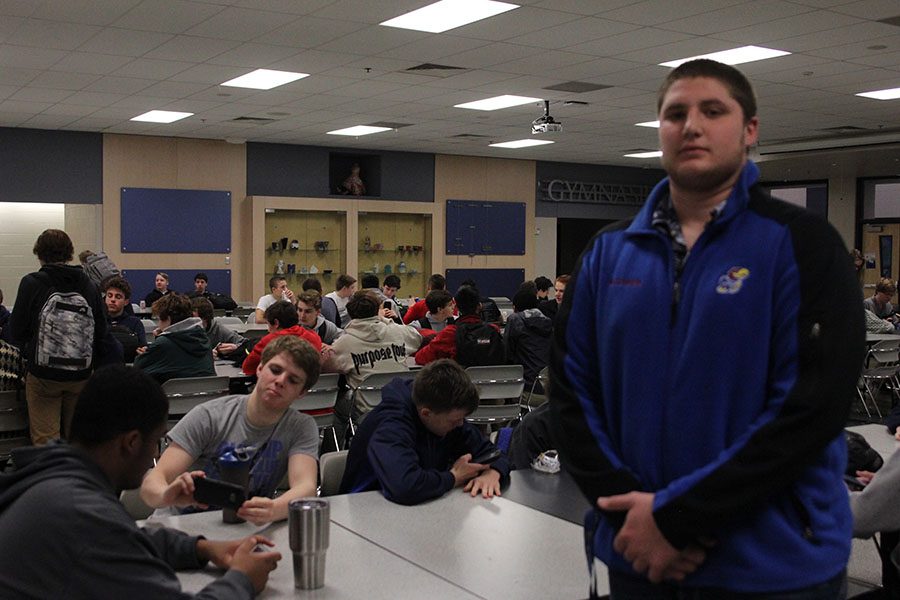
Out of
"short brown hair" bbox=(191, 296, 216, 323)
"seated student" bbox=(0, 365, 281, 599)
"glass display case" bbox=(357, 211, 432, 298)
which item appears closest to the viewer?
"seated student" bbox=(0, 365, 281, 599)

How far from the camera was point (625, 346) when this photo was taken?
155 cm

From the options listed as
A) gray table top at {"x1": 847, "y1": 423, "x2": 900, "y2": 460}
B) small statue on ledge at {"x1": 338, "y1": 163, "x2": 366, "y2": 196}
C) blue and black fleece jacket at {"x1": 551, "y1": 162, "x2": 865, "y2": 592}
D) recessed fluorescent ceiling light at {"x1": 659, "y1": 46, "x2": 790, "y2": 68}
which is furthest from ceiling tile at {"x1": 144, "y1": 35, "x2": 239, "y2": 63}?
small statue on ledge at {"x1": 338, "y1": 163, "x2": 366, "y2": 196}

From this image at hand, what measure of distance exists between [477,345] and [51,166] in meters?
8.36

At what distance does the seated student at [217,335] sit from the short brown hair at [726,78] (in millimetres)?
5463

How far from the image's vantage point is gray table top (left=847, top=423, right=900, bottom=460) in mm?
3682

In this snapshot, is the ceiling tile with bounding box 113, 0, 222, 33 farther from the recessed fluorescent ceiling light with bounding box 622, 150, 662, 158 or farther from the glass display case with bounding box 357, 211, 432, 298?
the recessed fluorescent ceiling light with bounding box 622, 150, 662, 158

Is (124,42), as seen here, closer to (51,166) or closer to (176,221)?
(51,166)

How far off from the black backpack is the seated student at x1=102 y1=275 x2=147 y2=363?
2.39m

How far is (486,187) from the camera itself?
16.2 metres

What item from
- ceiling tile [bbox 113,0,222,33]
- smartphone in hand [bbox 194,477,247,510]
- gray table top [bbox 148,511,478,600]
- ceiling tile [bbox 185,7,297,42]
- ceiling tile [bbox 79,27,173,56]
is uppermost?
ceiling tile [bbox 185,7,297,42]

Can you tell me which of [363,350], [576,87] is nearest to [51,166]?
[576,87]

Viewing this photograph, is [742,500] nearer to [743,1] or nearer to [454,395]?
[454,395]

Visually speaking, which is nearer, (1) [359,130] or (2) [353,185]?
(1) [359,130]

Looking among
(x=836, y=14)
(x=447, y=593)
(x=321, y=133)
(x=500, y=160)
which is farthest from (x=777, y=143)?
(x=447, y=593)
